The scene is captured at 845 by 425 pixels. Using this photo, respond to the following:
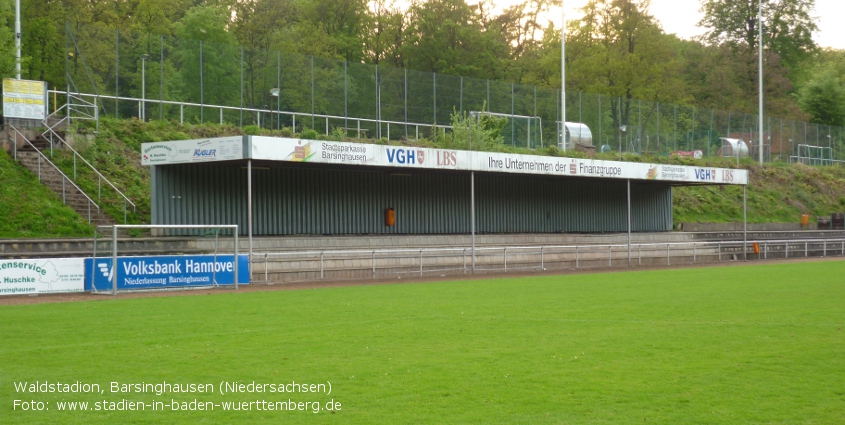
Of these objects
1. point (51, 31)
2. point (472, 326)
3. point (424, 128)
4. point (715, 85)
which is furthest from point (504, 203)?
point (715, 85)

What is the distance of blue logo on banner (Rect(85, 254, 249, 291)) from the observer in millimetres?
20172

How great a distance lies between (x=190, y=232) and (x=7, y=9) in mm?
20970

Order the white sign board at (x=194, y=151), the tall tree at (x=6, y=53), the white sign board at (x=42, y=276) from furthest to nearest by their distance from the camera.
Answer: the tall tree at (x=6, y=53)
the white sign board at (x=194, y=151)
the white sign board at (x=42, y=276)

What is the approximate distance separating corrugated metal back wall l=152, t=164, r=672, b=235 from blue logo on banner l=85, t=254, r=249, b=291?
12.7ft

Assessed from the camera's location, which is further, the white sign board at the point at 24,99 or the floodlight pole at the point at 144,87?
the floodlight pole at the point at 144,87

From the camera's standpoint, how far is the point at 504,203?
3484 centimetres

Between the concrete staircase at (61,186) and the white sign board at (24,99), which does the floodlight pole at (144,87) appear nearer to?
the white sign board at (24,99)

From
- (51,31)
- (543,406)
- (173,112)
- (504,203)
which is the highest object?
(51,31)

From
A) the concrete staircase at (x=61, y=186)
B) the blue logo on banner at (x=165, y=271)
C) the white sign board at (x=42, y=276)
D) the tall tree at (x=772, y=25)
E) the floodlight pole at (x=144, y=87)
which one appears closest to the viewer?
the white sign board at (x=42, y=276)

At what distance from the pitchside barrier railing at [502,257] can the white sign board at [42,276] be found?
440 centimetres

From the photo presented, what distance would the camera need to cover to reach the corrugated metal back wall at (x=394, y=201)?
2572 centimetres

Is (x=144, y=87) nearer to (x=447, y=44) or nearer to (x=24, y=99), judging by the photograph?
(x=24, y=99)

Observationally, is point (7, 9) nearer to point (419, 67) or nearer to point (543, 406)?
point (419, 67)

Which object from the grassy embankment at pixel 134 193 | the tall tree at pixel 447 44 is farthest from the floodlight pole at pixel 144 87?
the tall tree at pixel 447 44
